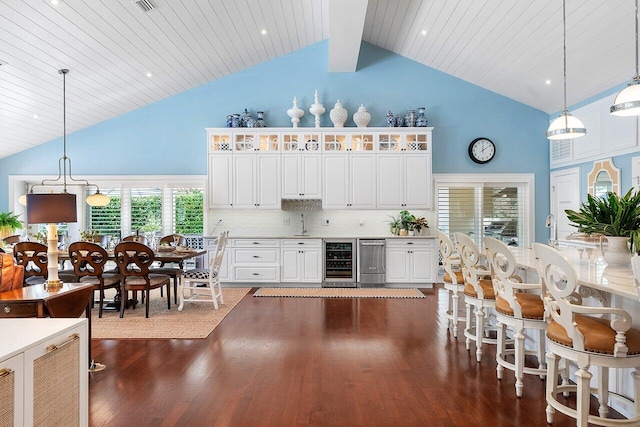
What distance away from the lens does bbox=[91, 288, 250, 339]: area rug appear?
456 centimetres

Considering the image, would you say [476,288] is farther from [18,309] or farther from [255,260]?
[255,260]

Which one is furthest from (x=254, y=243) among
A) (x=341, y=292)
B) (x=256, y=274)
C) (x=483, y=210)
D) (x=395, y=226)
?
(x=483, y=210)

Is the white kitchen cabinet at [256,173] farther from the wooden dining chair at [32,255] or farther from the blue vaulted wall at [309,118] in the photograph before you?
the wooden dining chair at [32,255]

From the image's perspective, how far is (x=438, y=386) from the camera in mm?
3201

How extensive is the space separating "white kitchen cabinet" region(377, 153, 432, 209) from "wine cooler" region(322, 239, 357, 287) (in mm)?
1058

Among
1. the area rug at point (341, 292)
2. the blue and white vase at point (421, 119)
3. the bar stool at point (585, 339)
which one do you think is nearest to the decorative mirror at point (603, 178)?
the blue and white vase at point (421, 119)

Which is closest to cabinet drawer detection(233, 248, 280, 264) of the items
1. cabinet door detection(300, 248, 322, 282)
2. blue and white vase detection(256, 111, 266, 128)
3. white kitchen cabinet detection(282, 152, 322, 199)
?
cabinet door detection(300, 248, 322, 282)

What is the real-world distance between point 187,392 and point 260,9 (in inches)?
196

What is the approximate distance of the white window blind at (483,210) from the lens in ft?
25.7

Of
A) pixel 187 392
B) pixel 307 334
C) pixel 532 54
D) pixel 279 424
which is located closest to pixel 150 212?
pixel 307 334

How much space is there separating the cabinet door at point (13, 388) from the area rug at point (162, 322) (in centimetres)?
295

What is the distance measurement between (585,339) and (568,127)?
2.50 m

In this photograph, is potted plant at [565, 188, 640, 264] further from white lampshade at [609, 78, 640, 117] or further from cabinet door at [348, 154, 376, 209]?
cabinet door at [348, 154, 376, 209]

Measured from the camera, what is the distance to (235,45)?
6.74 meters
